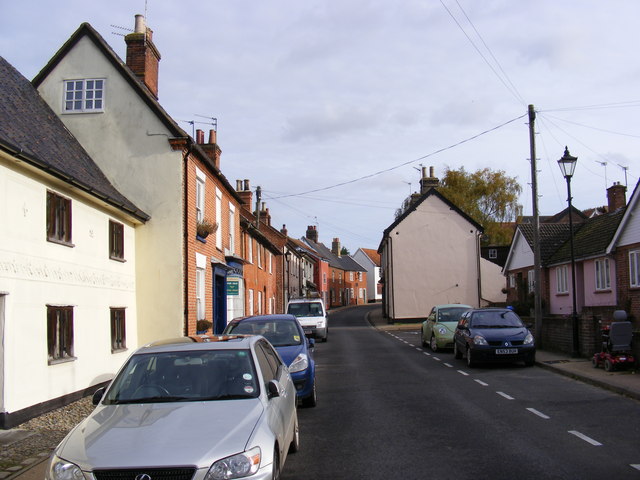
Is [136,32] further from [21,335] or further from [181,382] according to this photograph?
[181,382]

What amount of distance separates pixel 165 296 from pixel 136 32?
26.3ft

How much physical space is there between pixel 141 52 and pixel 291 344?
11201 millimetres

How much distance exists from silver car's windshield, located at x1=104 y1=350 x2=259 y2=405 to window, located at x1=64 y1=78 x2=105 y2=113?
39.9ft

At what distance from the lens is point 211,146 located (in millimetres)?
23312

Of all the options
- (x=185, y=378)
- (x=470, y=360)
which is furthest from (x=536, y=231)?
(x=185, y=378)

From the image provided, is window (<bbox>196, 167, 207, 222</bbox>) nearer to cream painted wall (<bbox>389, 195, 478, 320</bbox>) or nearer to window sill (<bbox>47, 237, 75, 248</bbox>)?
window sill (<bbox>47, 237, 75, 248</bbox>)

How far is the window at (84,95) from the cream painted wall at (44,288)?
4186 millimetres

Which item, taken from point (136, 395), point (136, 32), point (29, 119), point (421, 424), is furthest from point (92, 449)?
point (136, 32)

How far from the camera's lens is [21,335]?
945 centimetres

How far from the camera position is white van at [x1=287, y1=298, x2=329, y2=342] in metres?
27.6

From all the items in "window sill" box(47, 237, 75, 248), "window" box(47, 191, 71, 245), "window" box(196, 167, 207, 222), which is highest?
"window" box(196, 167, 207, 222)

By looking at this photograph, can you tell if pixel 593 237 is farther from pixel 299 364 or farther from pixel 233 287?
pixel 299 364

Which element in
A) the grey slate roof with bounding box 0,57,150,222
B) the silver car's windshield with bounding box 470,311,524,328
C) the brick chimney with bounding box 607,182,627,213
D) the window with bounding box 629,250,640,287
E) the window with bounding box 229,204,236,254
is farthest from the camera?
the brick chimney with bounding box 607,182,627,213

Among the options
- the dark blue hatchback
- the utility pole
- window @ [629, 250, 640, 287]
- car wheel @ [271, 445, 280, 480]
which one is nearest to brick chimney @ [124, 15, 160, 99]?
the dark blue hatchback
